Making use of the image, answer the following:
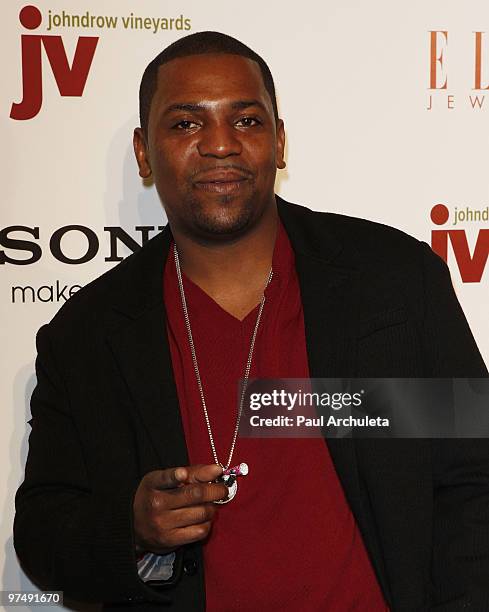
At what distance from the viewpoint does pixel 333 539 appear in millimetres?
1329

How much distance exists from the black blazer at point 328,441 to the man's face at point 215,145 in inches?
Result: 4.7

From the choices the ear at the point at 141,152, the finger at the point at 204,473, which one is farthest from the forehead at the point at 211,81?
the finger at the point at 204,473

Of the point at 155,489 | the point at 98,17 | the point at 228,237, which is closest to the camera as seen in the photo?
the point at 155,489

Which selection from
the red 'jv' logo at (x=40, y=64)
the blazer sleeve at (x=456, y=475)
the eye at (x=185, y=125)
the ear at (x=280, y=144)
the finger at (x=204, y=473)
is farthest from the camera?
the red 'jv' logo at (x=40, y=64)

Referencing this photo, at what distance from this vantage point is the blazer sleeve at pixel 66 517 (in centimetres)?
131

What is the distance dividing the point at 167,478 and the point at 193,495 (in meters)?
0.04

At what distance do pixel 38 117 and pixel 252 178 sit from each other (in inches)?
19.1

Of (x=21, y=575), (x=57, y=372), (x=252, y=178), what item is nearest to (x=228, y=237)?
(x=252, y=178)

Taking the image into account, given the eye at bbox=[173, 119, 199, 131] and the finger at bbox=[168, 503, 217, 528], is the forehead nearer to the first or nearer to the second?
the eye at bbox=[173, 119, 199, 131]

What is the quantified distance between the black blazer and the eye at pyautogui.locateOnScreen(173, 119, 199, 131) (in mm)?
227

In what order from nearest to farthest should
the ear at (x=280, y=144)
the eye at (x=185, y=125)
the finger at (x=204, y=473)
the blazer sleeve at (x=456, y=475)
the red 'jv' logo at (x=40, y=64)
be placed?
the finger at (x=204, y=473) < the blazer sleeve at (x=456, y=475) < the eye at (x=185, y=125) < the ear at (x=280, y=144) < the red 'jv' logo at (x=40, y=64)

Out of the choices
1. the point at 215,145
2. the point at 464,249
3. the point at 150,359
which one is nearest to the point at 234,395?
the point at 150,359

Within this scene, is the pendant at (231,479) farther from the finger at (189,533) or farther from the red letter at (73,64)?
the red letter at (73,64)

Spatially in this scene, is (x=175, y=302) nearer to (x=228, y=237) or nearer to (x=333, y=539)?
(x=228, y=237)
